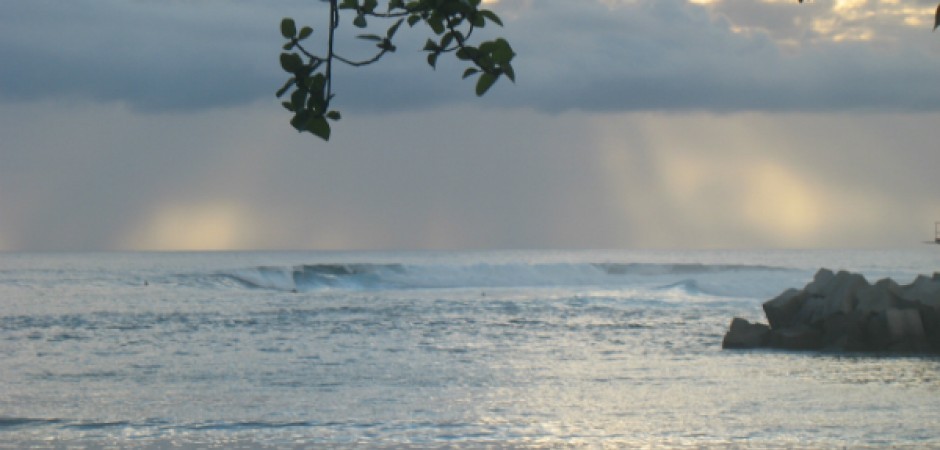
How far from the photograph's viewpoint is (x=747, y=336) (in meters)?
24.0

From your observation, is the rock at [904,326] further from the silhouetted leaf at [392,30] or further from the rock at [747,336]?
the silhouetted leaf at [392,30]

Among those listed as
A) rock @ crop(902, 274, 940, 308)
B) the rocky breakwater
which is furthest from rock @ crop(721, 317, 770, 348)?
rock @ crop(902, 274, 940, 308)

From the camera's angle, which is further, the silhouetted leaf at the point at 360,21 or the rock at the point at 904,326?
the rock at the point at 904,326

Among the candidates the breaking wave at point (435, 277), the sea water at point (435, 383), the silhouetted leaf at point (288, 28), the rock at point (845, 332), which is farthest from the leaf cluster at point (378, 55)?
the breaking wave at point (435, 277)

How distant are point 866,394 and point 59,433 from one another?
442 inches

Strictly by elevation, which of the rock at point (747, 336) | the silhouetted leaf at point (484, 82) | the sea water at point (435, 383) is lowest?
the sea water at point (435, 383)

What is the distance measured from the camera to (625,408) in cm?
1558

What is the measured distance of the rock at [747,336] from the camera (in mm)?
23958

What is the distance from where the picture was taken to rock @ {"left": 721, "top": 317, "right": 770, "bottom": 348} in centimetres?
2396

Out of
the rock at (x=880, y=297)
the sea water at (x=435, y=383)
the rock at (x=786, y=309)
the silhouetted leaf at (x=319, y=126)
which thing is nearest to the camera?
the silhouetted leaf at (x=319, y=126)

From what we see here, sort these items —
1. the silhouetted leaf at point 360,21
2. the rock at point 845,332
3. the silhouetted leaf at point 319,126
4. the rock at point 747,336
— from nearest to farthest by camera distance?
1. the silhouetted leaf at point 319,126
2. the silhouetted leaf at point 360,21
3. the rock at point 845,332
4. the rock at point 747,336

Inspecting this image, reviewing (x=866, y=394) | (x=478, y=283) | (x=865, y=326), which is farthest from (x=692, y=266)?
(x=866, y=394)

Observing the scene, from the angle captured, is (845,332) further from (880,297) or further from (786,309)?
(786,309)

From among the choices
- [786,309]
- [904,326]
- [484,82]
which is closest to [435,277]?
[786,309]
